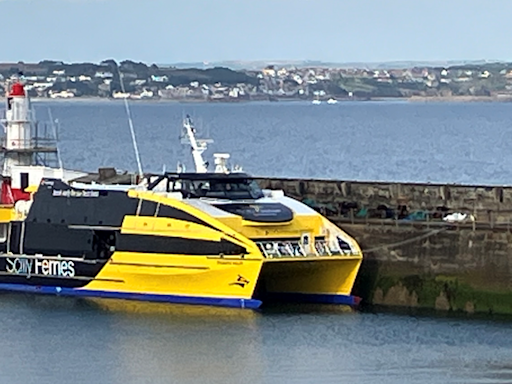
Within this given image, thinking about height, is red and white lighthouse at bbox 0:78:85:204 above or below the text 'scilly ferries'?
above

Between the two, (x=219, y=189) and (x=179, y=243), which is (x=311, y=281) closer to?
(x=219, y=189)

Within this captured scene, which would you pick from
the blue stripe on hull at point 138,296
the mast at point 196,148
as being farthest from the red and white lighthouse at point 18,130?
the mast at point 196,148

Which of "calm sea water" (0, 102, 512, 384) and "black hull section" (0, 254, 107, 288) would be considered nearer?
"calm sea water" (0, 102, 512, 384)

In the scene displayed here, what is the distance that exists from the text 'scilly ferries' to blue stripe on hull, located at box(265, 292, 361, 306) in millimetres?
21

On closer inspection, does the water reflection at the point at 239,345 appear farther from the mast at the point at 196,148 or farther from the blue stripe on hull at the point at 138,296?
the mast at the point at 196,148

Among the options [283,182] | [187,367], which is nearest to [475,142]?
[283,182]

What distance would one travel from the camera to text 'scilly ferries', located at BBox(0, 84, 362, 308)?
36938 mm

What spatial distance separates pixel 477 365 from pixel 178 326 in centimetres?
649

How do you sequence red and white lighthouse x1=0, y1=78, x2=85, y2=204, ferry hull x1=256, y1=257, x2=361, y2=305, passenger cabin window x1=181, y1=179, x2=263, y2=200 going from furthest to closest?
red and white lighthouse x1=0, y1=78, x2=85, y2=204
passenger cabin window x1=181, y1=179, x2=263, y2=200
ferry hull x1=256, y1=257, x2=361, y2=305

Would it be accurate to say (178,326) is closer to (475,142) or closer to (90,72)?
(475,142)

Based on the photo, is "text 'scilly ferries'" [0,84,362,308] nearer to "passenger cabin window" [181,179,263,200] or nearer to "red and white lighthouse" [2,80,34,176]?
"passenger cabin window" [181,179,263,200]

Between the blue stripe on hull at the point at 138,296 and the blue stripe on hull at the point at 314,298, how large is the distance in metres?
1.45

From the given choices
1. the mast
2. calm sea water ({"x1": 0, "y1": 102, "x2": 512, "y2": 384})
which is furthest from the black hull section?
the mast

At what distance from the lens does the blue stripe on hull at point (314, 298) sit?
37.8m
